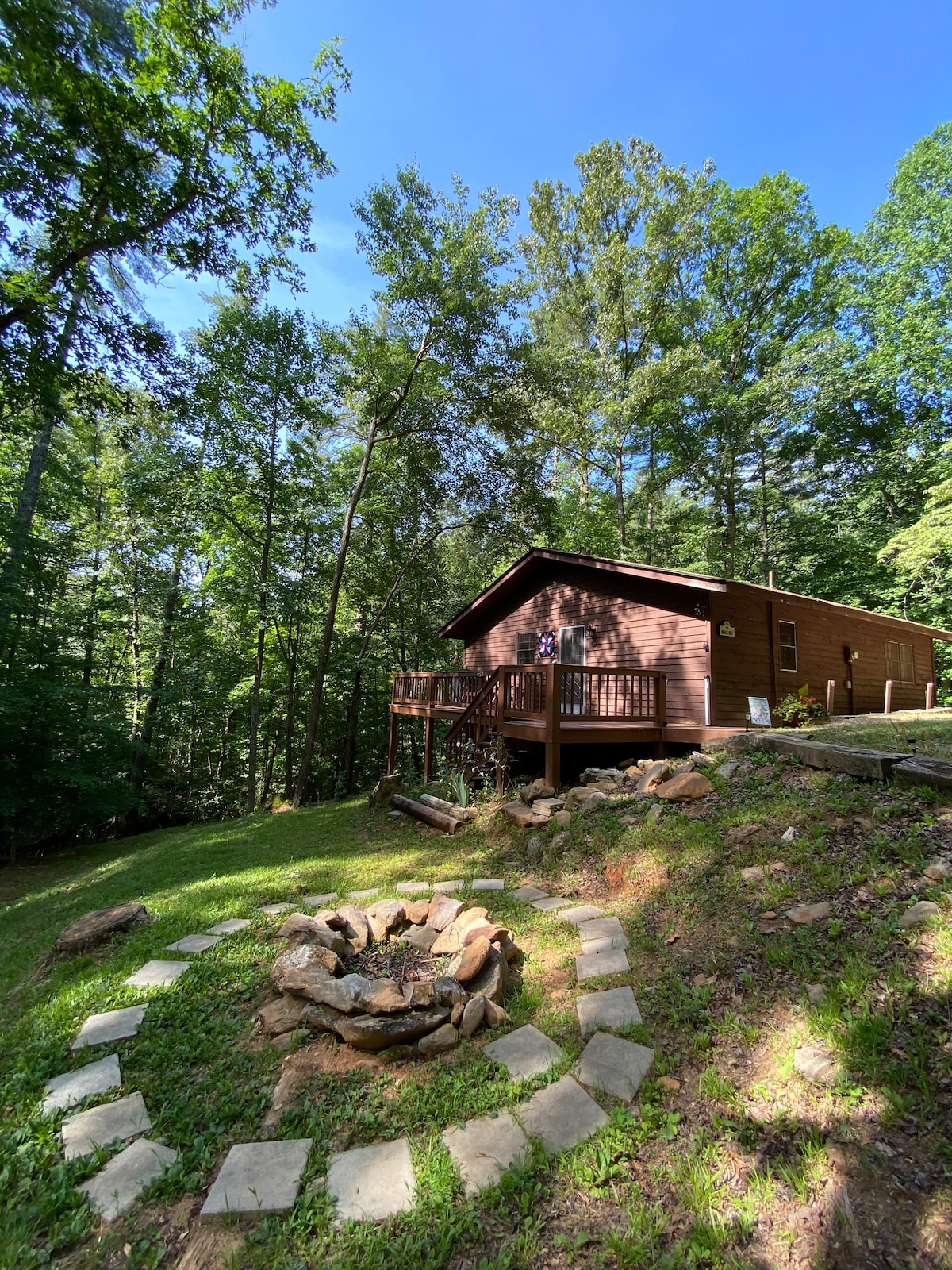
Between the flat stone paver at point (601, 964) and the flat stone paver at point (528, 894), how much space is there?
94 centimetres

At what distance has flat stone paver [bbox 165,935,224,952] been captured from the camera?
3.38m

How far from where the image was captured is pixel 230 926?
3.70 meters

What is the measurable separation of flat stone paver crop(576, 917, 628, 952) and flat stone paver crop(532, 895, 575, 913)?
32 centimetres

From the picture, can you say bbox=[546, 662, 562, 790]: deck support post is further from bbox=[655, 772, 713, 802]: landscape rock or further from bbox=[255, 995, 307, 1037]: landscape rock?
bbox=[255, 995, 307, 1037]: landscape rock

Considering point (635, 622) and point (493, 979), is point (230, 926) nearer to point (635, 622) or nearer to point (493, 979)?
point (493, 979)

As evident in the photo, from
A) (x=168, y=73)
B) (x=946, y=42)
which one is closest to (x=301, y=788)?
(x=168, y=73)

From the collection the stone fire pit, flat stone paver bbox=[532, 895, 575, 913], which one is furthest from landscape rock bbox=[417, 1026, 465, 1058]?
flat stone paver bbox=[532, 895, 575, 913]

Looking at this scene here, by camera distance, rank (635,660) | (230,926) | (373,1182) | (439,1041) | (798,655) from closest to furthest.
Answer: (373,1182) < (439,1041) < (230,926) < (635,660) < (798,655)

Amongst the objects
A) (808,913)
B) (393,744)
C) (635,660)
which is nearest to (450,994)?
(808,913)

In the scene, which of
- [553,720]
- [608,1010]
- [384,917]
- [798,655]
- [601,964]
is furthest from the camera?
[798,655]

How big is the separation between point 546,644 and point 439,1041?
904 cm

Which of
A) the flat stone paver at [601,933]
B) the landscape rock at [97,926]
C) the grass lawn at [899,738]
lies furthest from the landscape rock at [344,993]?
the grass lawn at [899,738]

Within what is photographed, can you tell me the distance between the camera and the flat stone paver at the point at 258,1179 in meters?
1.63

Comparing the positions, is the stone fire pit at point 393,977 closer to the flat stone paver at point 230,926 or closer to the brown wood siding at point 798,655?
the flat stone paver at point 230,926
